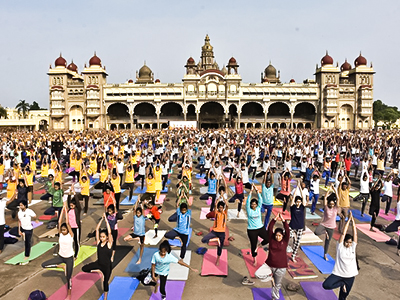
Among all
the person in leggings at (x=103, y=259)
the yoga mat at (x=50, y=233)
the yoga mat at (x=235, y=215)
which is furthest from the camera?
the yoga mat at (x=235, y=215)

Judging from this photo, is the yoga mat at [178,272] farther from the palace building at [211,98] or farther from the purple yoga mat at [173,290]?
the palace building at [211,98]

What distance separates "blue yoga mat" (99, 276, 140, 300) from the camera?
535 cm

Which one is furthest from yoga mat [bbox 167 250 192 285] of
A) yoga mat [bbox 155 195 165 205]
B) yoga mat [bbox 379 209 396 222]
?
yoga mat [bbox 379 209 396 222]

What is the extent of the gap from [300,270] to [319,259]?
731 millimetres

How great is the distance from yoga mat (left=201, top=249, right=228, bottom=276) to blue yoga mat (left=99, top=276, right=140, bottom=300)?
4.29ft

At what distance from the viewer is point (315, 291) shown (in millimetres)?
5480

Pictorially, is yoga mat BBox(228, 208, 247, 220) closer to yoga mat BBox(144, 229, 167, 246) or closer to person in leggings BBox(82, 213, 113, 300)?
yoga mat BBox(144, 229, 167, 246)

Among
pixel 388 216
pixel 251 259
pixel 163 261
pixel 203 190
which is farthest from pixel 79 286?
pixel 388 216

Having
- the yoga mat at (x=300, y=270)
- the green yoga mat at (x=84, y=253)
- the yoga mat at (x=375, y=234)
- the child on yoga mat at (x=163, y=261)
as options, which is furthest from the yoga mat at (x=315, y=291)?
the green yoga mat at (x=84, y=253)

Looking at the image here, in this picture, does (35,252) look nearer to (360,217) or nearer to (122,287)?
(122,287)

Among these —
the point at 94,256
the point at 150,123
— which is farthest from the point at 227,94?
the point at 94,256

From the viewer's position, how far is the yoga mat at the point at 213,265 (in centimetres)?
618

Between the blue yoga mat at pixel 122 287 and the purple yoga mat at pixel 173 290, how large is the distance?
1.43 ft

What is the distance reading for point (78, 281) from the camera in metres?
5.94
